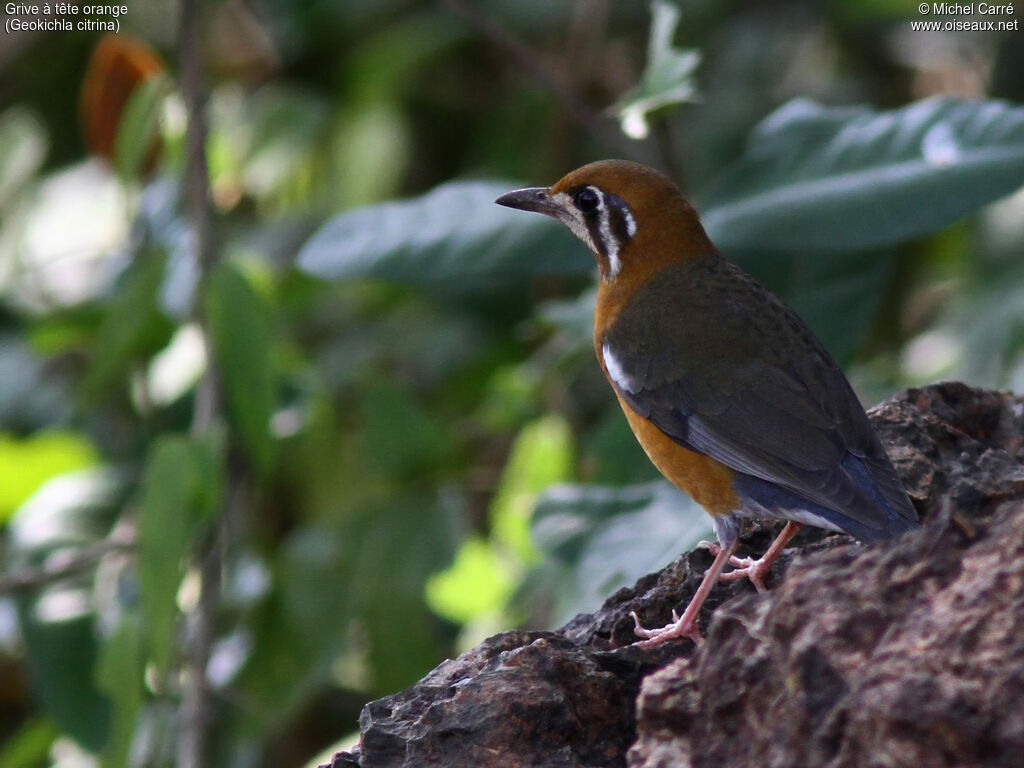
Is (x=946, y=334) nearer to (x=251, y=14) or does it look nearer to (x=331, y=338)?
(x=331, y=338)

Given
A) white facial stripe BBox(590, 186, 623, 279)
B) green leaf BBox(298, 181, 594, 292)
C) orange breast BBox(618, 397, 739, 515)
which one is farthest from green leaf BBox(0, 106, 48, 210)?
orange breast BBox(618, 397, 739, 515)

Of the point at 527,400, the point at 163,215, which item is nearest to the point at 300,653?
the point at 527,400

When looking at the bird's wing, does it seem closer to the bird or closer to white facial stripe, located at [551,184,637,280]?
the bird

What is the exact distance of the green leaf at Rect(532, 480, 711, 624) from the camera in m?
3.76

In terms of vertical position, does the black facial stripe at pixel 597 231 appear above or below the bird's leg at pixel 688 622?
above

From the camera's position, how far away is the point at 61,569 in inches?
180

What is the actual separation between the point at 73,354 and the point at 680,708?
566 centimetres

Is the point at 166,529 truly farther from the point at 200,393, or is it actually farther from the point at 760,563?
the point at 760,563

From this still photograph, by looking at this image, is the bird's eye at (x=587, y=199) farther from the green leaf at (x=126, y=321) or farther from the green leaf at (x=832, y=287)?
the green leaf at (x=126, y=321)

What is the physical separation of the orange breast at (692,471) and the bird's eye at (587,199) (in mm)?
854

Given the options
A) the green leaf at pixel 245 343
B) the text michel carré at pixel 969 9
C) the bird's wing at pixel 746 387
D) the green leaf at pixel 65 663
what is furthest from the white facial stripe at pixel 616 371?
the text michel carré at pixel 969 9

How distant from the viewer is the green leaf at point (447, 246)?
4453mm

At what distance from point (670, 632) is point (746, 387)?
93 centimetres

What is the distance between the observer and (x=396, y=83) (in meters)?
7.50
